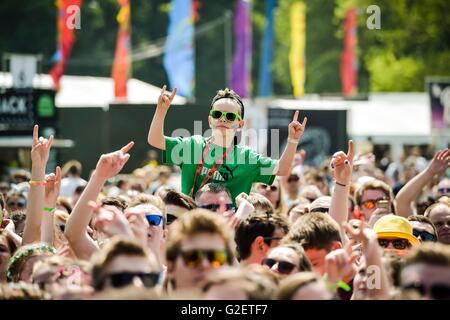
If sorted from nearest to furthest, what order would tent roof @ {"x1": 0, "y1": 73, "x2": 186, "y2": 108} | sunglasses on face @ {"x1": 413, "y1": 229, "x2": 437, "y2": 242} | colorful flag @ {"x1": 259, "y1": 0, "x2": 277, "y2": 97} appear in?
sunglasses on face @ {"x1": 413, "y1": 229, "x2": 437, "y2": 242} → colorful flag @ {"x1": 259, "y1": 0, "x2": 277, "y2": 97} → tent roof @ {"x1": 0, "y1": 73, "x2": 186, "y2": 108}

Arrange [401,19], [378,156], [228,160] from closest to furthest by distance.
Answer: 1. [228,160]
2. [378,156]
3. [401,19]

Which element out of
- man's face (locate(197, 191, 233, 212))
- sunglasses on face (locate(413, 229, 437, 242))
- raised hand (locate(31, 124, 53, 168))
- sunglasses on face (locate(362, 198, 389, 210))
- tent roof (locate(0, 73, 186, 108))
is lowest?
sunglasses on face (locate(413, 229, 437, 242))

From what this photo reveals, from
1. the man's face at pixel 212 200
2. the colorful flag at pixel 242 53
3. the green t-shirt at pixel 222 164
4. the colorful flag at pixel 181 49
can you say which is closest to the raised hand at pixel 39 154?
the green t-shirt at pixel 222 164

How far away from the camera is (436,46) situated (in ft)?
178

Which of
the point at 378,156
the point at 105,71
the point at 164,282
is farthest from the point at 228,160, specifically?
the point at 105,71

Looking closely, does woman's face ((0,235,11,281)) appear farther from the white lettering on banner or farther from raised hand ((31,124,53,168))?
Result: the white lettering on banner

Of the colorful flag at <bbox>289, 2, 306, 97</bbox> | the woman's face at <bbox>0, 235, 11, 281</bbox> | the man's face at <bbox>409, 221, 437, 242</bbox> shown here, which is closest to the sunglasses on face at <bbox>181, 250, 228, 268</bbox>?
the woman's face at <bbox>0, 235, 11, 281</bbox>

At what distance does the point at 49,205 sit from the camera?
7934 mm

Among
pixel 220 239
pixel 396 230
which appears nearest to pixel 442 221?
pixel 396 230

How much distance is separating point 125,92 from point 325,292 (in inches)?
1025

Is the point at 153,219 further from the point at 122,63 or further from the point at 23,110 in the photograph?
the point at 122,63

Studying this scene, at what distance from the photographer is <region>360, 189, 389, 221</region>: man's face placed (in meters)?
10.1

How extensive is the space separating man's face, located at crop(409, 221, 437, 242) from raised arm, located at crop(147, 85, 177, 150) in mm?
1840
